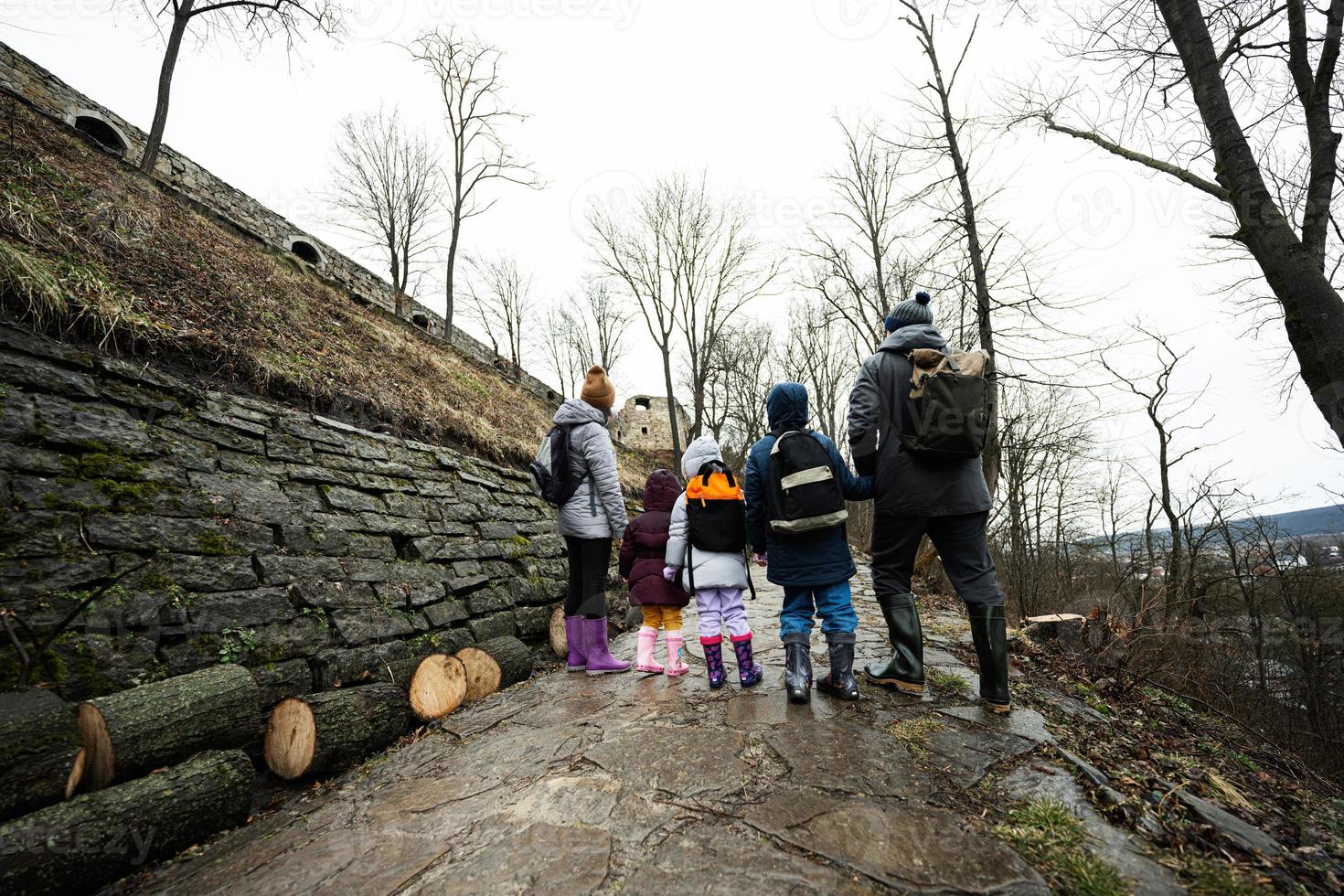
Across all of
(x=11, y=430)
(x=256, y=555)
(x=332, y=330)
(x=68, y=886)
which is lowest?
(x=68, y=886)

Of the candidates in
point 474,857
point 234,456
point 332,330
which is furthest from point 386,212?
point 474,857

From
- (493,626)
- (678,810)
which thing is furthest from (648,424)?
(678,810)

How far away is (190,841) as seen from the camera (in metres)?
2.16

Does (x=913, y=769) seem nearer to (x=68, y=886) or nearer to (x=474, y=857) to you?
(x=474, y=857)

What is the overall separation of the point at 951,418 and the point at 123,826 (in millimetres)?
4011

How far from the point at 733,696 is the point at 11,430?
13.8 ft

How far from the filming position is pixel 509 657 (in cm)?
430

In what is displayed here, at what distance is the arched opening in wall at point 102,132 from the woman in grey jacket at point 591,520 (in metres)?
8.08

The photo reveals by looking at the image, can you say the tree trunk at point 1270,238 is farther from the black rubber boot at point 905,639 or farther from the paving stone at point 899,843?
the paving stone at point 899,843

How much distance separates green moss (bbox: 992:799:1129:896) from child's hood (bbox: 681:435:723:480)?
2.42 meters

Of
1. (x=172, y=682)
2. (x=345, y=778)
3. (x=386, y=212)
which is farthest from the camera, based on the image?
(x=386, y=212)

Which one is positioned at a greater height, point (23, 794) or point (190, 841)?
point (23, 794)

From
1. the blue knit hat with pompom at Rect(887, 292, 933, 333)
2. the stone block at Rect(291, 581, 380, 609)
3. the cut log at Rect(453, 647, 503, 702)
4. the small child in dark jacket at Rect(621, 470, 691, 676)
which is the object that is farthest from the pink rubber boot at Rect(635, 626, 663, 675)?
the blue knit hat with pompom at Rect(887, 292, 933, 333)

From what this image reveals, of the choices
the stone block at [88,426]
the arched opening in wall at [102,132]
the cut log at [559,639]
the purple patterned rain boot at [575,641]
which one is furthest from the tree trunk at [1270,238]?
the arched opening in wall at [102,132]
